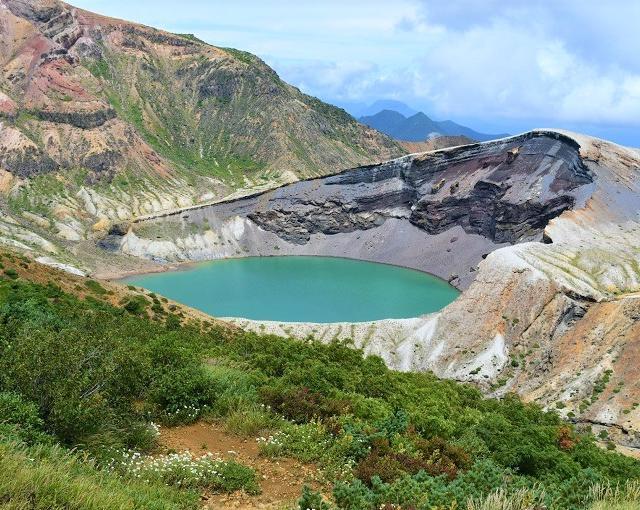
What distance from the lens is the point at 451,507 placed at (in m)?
7.12

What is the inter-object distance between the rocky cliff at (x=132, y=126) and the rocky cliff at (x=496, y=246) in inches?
538

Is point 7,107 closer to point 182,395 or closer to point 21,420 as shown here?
point 182,395

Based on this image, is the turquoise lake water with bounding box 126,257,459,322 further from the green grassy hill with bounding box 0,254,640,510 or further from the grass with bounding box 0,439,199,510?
the grass with bounding box 0,439,199,510

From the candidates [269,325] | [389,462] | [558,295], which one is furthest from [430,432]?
[269,325]

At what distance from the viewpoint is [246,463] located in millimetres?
9727

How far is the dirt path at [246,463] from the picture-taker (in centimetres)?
838

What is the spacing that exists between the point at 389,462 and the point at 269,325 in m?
43.2

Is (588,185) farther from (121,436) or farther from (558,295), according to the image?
(121,436)

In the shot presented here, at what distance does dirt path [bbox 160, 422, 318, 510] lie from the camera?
330 inches

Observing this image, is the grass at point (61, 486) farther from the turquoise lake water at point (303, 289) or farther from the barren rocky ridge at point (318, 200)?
the turquoise lake water at point (303, 289)

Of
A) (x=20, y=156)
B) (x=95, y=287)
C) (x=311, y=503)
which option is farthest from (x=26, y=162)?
(x=311, y=503)

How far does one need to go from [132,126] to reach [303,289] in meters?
61.6

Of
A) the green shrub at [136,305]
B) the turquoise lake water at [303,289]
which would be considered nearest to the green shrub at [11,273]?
the green shrub at [136,305]

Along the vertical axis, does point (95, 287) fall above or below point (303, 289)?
above
